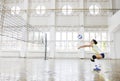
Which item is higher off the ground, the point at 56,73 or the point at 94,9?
the point at 94,9

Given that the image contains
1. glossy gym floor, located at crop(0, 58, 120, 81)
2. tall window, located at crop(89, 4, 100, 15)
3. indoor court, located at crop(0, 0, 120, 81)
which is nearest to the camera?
glossy gym floor, located at crop(0, 58, 120, 81)

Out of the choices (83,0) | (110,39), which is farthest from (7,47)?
(110,39)

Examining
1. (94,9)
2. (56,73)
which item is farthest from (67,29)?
(56,73)

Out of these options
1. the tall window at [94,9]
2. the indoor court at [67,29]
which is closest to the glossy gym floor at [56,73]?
the indoor court at [67,29]

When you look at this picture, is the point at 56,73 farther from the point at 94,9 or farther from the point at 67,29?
the point at 94,9

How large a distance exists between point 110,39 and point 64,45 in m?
4.55

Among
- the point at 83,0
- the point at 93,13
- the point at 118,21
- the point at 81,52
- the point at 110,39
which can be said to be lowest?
the point at 81,52

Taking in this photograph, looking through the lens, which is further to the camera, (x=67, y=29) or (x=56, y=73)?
(x=67, y=29)

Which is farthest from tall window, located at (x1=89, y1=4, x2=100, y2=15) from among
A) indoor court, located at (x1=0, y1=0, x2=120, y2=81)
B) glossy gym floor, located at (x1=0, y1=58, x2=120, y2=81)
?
glossy gym floor, located at (x1=0, y1=58, x2=120, y2=81)

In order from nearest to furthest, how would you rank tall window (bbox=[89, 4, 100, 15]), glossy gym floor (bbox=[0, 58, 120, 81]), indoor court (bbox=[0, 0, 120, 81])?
glossy gym floor (bbox=[0, 58, 120, 81]) < indoor court (bbox=[0, 0, 120, 81]) < tall window (bbox=[89, 4, 100, 15])

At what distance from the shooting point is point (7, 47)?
2002 cm

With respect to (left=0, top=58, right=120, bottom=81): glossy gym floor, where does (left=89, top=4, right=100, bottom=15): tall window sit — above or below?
above

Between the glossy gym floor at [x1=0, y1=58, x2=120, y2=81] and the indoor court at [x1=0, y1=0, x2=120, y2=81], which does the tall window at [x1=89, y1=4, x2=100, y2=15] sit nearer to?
the indoor court at [x1=0, y1=0, x2=120, y2=81]

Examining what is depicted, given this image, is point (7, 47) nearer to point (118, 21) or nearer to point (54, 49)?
point (54, 49)
